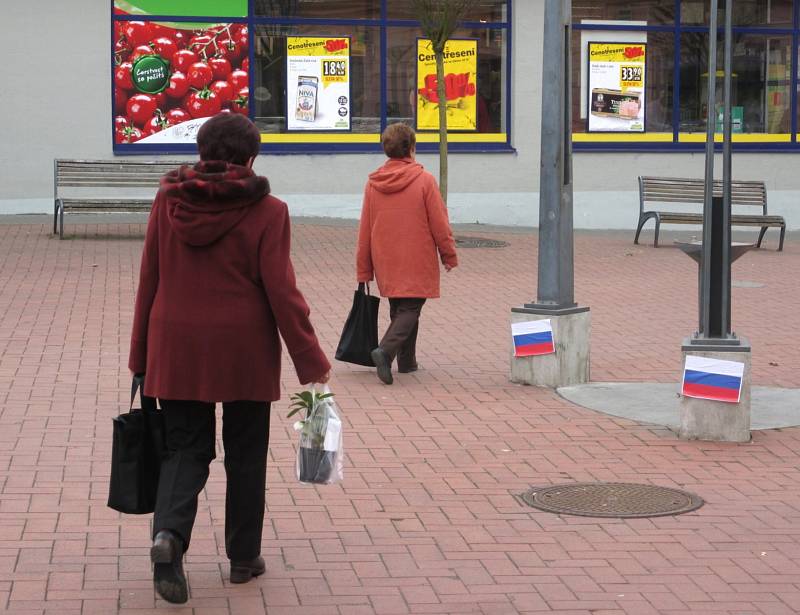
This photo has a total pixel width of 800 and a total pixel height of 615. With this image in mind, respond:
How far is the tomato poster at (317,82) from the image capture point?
63.4 feet

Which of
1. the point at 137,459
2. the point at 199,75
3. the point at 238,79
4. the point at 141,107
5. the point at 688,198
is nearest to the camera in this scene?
the point at 137,459

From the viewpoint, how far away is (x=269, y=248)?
4.66 meters

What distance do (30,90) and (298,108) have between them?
3668 millimetres

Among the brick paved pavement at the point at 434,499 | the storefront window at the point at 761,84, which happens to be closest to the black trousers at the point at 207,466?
the brick paved pavement at the point at 434,499

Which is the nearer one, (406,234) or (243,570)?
(243,570)

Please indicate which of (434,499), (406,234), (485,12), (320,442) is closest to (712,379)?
(434,499)

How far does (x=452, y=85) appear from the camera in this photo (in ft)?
65.6

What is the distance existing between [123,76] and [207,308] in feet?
47.9

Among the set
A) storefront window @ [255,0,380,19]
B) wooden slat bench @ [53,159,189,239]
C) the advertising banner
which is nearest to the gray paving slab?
wooden slat bench @ [53,159,189,239]

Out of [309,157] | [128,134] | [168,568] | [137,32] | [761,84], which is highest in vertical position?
[137,32]

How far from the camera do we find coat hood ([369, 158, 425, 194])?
8.85 metres

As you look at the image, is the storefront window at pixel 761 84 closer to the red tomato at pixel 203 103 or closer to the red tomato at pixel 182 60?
the red tomato at pixel 203 103

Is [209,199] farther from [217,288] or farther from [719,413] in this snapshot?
[719,413]

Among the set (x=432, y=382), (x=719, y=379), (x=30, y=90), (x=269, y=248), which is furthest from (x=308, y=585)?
(x=30, y=90)
